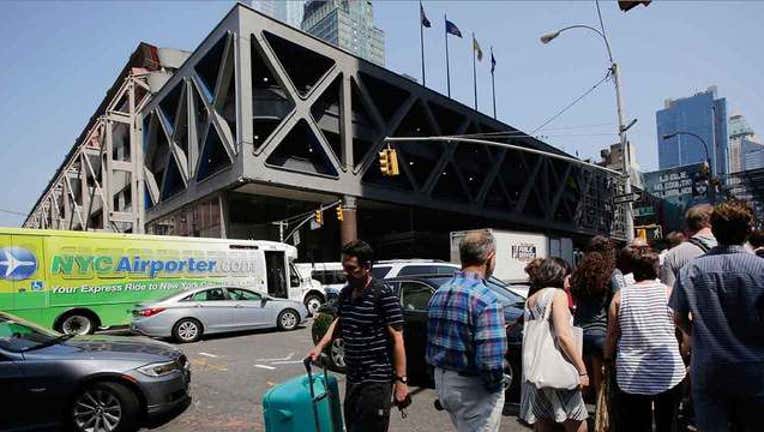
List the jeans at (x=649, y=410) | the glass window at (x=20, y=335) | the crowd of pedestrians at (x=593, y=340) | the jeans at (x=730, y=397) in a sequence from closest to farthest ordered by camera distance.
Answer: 1. the jeans at (x=730, y=397)
2. the crowd of pedestrians at (x=593, y=340)
3. the jeans at (x=649, y=410)
4. the glass window at (x=20, y=335)

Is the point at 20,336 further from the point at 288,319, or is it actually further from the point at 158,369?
the point at 288,319

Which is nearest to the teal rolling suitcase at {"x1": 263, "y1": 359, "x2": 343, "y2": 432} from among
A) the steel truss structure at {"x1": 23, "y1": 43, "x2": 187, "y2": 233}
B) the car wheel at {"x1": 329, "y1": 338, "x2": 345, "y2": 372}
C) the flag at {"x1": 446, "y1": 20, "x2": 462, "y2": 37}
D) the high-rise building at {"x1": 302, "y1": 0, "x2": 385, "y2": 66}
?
the car wheel at {"x1": 329, "y1": 338, "x2": 345, "y2": 372}

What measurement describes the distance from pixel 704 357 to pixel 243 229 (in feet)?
128

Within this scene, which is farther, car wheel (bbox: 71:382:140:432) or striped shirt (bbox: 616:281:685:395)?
car wheel (bbox: 71:382:140:432)

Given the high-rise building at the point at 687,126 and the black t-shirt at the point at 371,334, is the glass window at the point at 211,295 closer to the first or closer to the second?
the black t-shirt at the point at 371,334

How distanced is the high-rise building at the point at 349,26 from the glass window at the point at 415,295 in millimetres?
67779

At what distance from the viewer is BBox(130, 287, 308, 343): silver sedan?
13008mm

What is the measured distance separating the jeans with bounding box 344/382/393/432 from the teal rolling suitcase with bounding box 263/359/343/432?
25cm

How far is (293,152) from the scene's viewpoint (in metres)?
37.0

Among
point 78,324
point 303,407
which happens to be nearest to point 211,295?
point 78,324

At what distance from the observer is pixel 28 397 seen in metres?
5.41

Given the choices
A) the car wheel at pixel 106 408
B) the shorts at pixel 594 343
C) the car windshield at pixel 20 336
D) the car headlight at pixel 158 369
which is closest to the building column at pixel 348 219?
the car windshield at pixel 20 336

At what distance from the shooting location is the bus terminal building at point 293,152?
32.8m

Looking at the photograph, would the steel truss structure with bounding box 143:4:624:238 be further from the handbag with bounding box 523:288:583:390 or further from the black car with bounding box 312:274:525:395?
the handbag with bounding box 523:288:583:390
